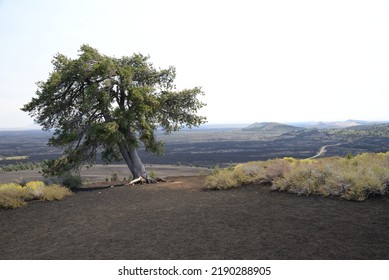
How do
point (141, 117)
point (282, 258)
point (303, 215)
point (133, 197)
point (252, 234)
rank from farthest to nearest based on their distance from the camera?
1. point (141, 117)
2. point (133, 197)
3. point (303, 215)
4. point (252, 234)
5. point (282, 258)

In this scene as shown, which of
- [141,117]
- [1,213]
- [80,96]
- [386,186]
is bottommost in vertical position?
[1,213]

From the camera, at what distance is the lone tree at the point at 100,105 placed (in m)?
17.1

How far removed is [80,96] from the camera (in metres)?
18.6

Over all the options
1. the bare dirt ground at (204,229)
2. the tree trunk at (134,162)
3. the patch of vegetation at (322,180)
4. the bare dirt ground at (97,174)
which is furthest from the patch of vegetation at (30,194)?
the bare dirt ground at (97,174)

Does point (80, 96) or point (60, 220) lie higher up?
point (80, 96)

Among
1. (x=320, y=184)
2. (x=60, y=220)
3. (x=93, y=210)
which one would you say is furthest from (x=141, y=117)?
(x=320, y=184)

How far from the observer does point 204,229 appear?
8086 millimetres

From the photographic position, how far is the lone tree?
17.1m

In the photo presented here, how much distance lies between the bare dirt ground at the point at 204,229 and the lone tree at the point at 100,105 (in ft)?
18.7

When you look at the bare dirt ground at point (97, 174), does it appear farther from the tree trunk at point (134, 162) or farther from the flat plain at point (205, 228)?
the flat plain at point (205, 228)

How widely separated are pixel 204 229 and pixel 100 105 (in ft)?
39.3

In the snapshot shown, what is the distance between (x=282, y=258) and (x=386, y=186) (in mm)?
6334

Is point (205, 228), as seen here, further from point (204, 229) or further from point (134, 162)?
point (134, 162)

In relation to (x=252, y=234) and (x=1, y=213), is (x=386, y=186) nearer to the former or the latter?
(x=252, y=234)
